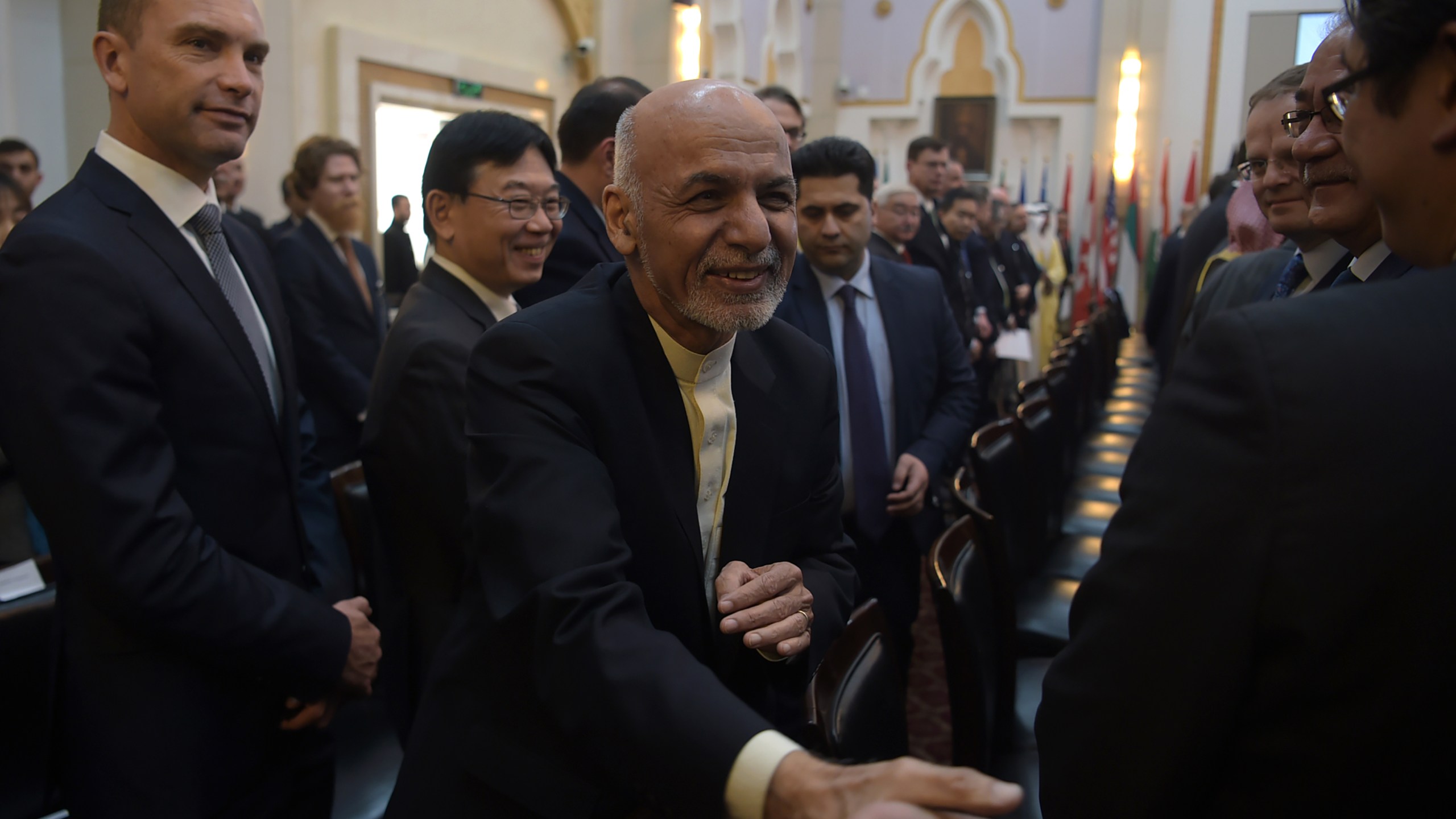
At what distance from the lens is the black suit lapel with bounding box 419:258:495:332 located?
6.15 feet

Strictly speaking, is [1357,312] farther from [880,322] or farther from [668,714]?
[880,322]

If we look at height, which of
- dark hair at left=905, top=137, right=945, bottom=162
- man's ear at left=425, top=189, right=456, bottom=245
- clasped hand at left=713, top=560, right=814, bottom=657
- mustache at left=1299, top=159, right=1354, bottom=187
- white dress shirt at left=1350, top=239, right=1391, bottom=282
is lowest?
clasped hand at left=713, top=560, right=814, bottom=657

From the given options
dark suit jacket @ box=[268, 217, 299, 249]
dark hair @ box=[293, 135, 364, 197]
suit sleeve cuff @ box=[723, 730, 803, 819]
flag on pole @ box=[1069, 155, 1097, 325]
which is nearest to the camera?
suit sleeve cuff @ box=[723, 730, 803, 819]

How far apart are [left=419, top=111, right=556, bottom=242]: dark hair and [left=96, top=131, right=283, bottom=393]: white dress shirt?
509 millimetres

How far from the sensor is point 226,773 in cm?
150

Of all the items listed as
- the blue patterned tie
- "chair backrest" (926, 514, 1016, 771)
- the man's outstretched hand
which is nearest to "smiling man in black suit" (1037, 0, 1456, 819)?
the man's outstretched hand

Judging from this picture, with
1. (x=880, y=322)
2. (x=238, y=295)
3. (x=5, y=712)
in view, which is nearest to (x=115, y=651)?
(x=5, y=712)

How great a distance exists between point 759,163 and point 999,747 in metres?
1.38

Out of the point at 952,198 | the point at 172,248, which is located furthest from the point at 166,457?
the point at 952,198

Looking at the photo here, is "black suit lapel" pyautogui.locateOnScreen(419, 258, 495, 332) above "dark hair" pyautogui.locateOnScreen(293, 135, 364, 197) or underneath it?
underneath

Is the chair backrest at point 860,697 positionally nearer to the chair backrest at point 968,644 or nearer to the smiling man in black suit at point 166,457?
the chair backrest at point 968,644

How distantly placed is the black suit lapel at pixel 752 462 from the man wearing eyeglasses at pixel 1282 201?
2.99 ft

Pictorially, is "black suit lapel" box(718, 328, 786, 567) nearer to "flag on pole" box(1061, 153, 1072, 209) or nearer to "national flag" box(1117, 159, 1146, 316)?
"national flag" box(1117, 159, 1146, 316)

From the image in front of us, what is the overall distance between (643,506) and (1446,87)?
2.94 feet
